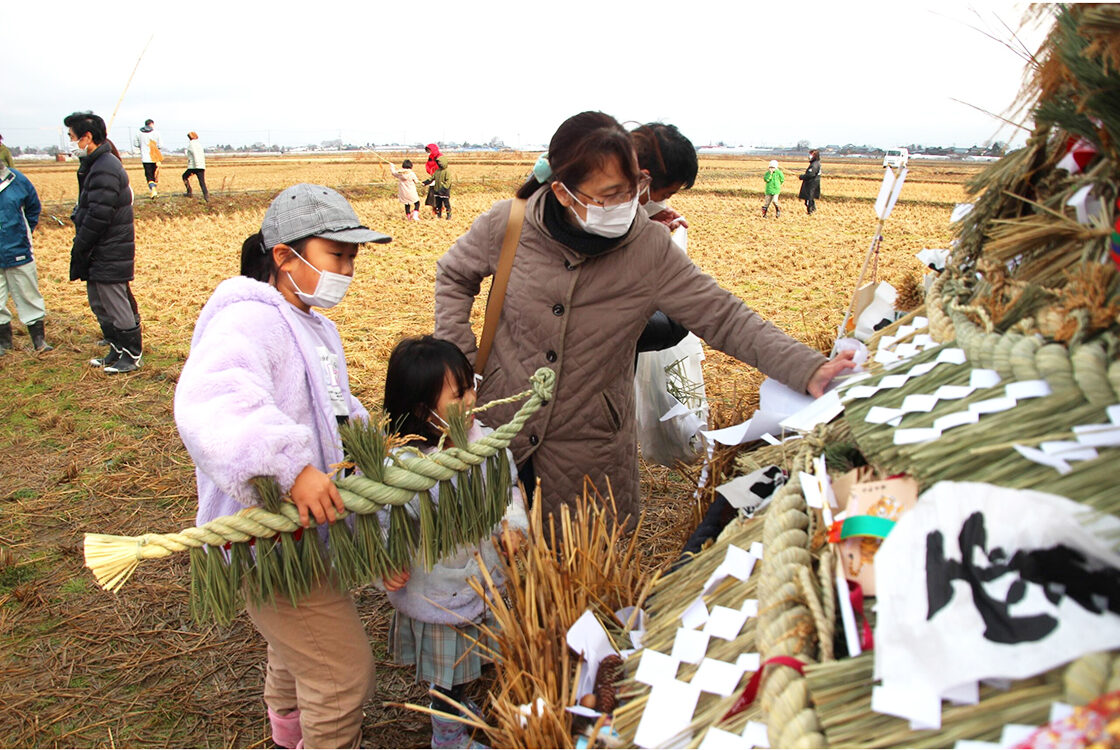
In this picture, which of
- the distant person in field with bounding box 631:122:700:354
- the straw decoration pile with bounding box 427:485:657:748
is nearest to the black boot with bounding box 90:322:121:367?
the distant person in field with bounding box 631:122:700:354

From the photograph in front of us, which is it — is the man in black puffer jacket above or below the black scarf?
below

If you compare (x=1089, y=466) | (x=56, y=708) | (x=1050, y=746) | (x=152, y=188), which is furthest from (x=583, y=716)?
(x=152, y=188)

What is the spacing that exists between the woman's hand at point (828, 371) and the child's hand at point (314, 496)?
1.30m

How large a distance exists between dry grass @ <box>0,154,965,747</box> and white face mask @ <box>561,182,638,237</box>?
97 cm

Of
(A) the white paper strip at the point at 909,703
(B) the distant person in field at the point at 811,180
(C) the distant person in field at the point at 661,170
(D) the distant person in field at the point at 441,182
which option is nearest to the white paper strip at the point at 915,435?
(A) the white paper strip at the point at 909,703

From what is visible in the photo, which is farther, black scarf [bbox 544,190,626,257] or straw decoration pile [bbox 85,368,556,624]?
black scarf [bbox 544,190,626,257]

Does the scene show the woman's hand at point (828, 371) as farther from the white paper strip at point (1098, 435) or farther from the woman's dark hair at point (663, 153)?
the woman's dark hair at point (663, 153)

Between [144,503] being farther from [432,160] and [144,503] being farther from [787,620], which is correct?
[432,160]

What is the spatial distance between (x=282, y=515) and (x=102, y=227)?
5528 mm

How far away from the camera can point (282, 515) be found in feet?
5.55

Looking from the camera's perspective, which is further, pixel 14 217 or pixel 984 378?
pixel 14 217

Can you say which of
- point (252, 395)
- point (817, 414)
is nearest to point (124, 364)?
point (252, 395)

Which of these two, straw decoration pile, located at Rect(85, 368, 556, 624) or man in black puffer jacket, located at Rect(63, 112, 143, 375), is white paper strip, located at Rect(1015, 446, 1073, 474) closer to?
straw decoration pile, located at Rect(85, 368, 556, 624)

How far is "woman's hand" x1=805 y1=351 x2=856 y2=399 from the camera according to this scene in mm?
2010
